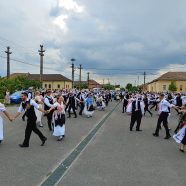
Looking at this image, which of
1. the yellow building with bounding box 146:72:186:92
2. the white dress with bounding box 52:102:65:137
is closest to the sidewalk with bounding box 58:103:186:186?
the white dress with bounding box 52:102:65:137

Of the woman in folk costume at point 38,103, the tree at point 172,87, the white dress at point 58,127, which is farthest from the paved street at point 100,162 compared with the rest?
the tree at point 172,87

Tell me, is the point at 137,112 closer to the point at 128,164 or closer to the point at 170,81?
the point at 128,164

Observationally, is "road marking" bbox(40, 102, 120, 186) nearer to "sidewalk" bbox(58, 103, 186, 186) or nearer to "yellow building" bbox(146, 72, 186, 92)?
"sidewalk" bbox(58, 103, 186, 186)

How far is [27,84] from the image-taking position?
66.2 meters

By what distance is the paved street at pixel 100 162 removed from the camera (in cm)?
741

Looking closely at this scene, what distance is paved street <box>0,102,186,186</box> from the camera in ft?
24.3

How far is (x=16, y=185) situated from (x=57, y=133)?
21.5ft

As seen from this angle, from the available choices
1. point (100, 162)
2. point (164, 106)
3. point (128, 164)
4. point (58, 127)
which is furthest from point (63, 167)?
point (164, 106)

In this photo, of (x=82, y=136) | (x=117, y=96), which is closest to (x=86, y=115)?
(x=82, y=136)

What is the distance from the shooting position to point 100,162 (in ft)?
30.2

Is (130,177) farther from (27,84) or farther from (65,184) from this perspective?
(27,84)

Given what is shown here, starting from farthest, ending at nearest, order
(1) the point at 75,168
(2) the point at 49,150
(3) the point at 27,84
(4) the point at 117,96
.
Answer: (4) the point at 117,96
(3) the point at 27,84
(2) the point at 49,150
(1) the point at 75,168

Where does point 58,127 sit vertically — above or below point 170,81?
below

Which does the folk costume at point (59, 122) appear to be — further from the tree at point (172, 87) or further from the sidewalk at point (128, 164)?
the tree at point (172, 87)
